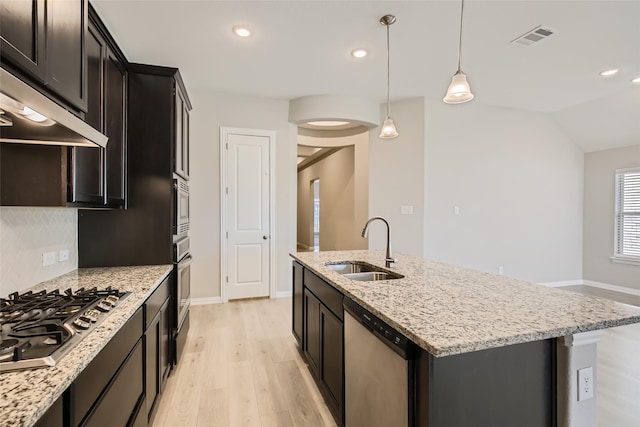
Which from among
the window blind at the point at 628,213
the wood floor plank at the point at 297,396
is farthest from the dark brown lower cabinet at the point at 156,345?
the window blind at the point at 628,213

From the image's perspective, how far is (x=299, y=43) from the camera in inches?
117

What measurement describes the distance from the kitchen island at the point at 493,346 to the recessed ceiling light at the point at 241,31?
2470mm

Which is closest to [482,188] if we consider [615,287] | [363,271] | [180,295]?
[615,287]

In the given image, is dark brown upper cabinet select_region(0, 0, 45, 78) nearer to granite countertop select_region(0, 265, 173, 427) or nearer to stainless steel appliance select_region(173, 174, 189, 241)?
granite countertop select_region(0, 265, 173, 427)

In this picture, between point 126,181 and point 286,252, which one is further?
point 286,252

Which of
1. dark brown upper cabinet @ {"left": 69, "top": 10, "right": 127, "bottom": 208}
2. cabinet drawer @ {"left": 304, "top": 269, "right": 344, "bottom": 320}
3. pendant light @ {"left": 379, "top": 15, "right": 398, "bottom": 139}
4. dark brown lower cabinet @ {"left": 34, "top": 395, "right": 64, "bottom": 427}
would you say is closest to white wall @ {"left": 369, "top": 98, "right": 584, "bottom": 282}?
pendant light @ {"left": 379, "top": 15, "right": 398, "bottom": 139}

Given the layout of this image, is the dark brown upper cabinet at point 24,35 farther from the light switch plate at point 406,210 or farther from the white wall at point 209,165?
the light switch plate at point 406,210

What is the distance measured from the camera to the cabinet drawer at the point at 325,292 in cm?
183

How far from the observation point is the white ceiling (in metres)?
2.48

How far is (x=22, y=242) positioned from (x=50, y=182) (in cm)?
44

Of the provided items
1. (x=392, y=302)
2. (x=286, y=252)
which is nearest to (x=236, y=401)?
(x=392, y=302)

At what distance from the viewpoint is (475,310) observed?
132 centimetres

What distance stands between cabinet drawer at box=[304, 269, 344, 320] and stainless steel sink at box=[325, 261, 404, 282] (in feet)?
0.65

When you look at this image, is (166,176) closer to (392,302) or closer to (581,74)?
(392,302)
